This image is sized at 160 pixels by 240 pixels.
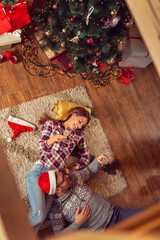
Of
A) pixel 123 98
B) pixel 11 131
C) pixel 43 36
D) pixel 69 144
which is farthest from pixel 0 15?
pixel 123 98

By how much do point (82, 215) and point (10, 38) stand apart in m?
1.51

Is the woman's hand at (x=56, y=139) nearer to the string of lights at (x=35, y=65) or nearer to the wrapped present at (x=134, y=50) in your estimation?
the string of lights at (x=35, y=65)

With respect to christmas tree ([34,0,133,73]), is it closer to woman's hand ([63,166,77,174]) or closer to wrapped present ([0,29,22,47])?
wrapped present ([0,29,22,47])

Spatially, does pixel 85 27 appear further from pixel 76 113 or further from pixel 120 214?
pixel 120 214

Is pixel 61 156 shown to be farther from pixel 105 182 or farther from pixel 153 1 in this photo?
pixel 153 1

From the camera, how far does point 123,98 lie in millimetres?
2324

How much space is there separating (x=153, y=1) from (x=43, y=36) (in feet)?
5.01

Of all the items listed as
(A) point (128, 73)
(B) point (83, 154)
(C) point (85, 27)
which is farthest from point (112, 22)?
(B) point (83, 154)

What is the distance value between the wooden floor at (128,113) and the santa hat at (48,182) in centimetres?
69

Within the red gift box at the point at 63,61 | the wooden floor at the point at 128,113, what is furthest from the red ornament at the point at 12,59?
the red gift box at the point at 63,61

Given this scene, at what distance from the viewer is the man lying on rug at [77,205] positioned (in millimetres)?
1672

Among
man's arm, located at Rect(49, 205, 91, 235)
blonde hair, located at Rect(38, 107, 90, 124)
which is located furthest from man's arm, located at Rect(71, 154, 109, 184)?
blonde hair, located at Rect(38, 107, 90, 124)

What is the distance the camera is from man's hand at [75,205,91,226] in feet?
5.48

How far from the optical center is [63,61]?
7.06 ft
